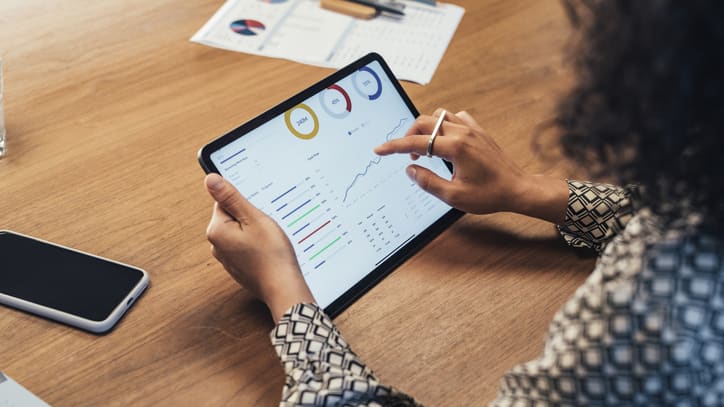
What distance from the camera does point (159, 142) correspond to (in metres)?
1.05

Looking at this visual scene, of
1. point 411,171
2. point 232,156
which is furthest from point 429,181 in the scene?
point 232,156

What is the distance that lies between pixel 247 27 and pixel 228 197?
635 millimetres

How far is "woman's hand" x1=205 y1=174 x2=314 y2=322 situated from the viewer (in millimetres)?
753

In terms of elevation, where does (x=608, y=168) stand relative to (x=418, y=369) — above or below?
above

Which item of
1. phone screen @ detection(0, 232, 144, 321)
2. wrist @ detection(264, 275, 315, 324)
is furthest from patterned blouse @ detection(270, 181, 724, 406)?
phone screen @ detection(0, 232, 144, 321)

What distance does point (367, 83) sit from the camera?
929 millimetres

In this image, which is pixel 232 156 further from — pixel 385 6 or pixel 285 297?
pixel 385 6

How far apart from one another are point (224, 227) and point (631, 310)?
1.40ft

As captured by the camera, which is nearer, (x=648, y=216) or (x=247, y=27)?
(x=648, y=216)

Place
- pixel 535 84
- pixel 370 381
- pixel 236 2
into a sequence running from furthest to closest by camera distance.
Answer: pixel 236 2 → pixel 535 84 → pixel 370 381

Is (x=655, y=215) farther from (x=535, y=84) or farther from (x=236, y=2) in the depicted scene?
(x=236, y=2)

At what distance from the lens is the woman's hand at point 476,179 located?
883mm

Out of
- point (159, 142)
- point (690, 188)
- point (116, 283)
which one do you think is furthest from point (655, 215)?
point (159, 142)

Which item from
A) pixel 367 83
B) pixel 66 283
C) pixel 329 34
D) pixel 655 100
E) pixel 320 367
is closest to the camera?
pixel 655 100
